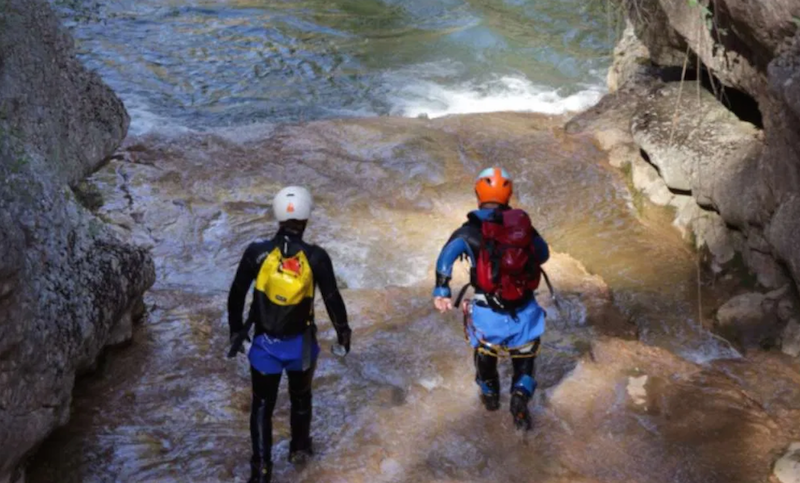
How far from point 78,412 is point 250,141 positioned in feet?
17.0

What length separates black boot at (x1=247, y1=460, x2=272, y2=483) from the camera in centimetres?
Answer: 491

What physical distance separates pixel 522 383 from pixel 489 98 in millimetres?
8432

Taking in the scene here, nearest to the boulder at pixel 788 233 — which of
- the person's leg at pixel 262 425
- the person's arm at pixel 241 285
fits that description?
the person's leg at pixel 262 425

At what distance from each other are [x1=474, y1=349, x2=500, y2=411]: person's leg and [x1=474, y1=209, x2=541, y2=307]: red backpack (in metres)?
0.45

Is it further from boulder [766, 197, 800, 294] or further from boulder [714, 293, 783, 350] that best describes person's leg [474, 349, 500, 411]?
boulder [766, 197, 800, 294]

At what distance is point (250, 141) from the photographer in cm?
1025

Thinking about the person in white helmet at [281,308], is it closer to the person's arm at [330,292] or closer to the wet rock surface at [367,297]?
the person's arm at [330,292]

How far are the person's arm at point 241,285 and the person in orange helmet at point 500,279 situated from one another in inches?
44.0

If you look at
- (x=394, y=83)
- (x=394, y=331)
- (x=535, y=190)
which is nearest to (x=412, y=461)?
(x=394, y=331)

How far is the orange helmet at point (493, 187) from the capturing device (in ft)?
17.0

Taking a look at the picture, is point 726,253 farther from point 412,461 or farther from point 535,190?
point 412,461

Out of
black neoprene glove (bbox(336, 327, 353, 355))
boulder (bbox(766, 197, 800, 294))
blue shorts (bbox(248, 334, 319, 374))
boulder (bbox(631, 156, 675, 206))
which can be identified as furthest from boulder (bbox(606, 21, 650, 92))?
blue shorts (bbox(248, 334, 319, 374))

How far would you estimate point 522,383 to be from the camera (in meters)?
5.43

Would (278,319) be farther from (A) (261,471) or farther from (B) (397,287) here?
(B) (397,287)
